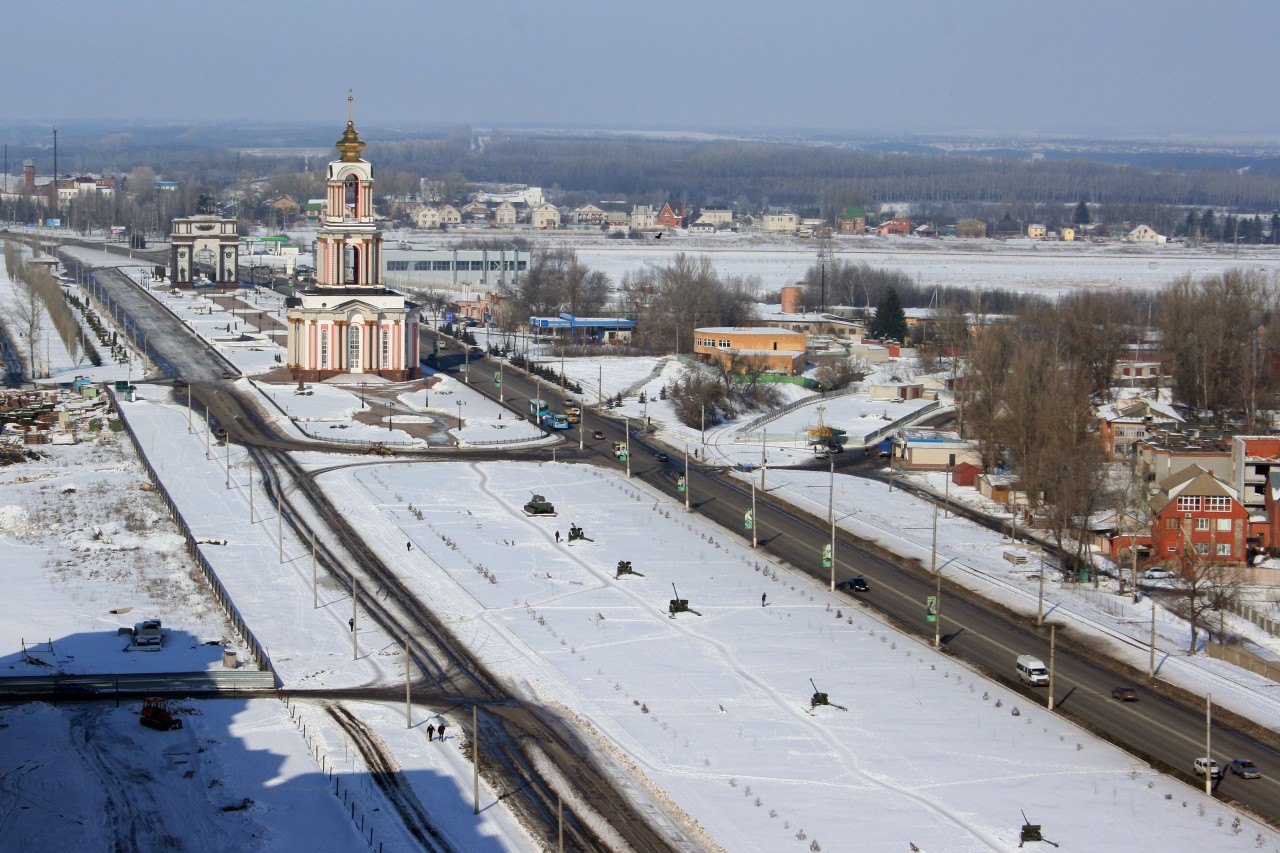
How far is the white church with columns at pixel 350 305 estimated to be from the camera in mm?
68062

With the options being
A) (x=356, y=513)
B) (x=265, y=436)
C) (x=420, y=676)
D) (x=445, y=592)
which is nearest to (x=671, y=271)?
(x=265, y=436)

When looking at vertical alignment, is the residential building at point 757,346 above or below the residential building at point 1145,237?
below

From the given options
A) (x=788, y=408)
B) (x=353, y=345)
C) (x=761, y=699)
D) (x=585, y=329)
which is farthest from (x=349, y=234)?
(x=761, y=699)

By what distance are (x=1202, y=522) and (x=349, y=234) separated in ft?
120

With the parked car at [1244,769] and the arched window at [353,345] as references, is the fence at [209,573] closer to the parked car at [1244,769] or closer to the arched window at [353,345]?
the arched window at [353,345]

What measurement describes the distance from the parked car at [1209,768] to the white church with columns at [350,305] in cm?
4493

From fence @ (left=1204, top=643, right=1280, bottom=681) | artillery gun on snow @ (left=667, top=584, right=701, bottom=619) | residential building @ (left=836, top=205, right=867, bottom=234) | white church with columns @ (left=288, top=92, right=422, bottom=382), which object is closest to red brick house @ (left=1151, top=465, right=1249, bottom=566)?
fence @ (left=1204, top=643, right=1280, bottom=681)

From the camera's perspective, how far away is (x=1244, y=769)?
2939 centimetres

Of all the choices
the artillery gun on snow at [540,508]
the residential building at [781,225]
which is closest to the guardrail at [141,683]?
the artillery gun on snow at [540,508]

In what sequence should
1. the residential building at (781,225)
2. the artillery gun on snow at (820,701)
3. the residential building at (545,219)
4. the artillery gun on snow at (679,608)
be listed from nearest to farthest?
the artillery gun on snow at (820,701) < the artillery gun on snow at (679,608) < the residential building at (781,225) < the residential building at (545,219)

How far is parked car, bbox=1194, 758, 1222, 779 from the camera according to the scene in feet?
94.6

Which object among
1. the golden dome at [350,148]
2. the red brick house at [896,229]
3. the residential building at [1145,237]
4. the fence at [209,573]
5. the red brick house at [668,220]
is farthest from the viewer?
the red brick house at [668,220]

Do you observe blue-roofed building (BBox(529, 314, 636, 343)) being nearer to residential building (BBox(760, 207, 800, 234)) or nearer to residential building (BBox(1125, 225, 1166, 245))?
residential building (BBox(1125, 225, 1166, 245))

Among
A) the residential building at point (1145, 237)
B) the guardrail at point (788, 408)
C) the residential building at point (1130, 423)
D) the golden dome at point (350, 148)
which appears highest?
the golden dome at point (350, 148)
